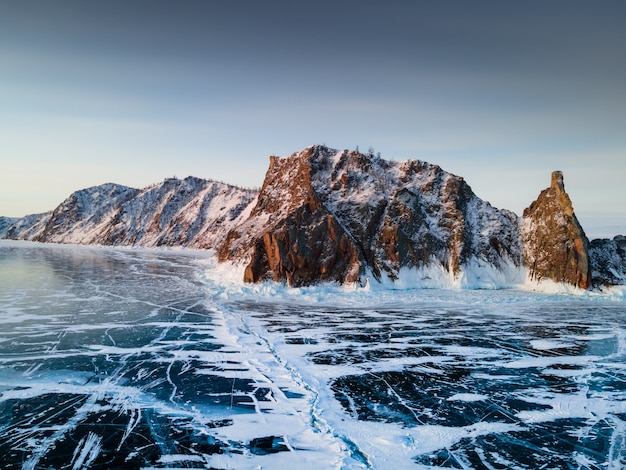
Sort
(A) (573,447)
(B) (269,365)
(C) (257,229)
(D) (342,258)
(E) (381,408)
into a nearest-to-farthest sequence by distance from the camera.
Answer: (A) (573,447)
(E) (381,408)
(B) (269,365)
(D) (342,258)
(C) (257,229)

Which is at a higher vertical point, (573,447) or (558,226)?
(558,226)

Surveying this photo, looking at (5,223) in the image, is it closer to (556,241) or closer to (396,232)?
(396,232)

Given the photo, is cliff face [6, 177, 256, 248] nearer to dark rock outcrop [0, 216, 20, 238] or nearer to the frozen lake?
dark rock outcrop [0, 216, 20, 238]

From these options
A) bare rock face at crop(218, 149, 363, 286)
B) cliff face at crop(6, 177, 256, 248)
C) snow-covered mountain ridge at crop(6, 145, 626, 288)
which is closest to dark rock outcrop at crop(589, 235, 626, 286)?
snow-covered mountain ridge at crop(6, 145, 626, 288)

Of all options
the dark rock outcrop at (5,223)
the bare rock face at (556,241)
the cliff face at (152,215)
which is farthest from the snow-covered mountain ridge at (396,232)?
the dark rock outcrop at (5,223)

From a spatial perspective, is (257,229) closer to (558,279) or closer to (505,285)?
(505,285)

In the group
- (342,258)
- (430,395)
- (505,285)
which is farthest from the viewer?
(505,285)

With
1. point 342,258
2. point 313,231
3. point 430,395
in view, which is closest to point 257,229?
point 313,231
